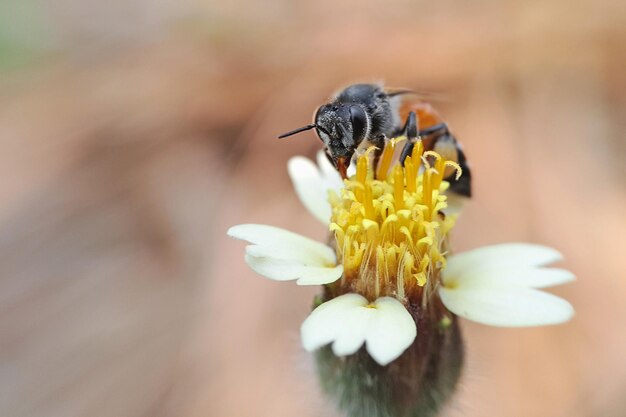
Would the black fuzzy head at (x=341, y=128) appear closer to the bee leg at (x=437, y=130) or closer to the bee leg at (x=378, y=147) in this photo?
the bee leg at (x=378, y=147)

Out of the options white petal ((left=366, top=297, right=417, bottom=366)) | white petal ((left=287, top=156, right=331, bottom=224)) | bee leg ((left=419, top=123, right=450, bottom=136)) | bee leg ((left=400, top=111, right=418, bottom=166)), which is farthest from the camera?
white petal ((left=287, top=156, right=331, bottom=224))

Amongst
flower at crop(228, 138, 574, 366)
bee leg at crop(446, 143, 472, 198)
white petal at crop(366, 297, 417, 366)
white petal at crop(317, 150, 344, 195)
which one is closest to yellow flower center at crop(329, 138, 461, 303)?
flower at crop(228, 138, 574, 366)

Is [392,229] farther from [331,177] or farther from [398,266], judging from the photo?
[331,177]

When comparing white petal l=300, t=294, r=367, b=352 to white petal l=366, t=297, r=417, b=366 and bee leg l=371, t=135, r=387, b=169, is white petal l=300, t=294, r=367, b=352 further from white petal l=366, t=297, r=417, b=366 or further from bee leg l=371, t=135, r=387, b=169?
bee leg l=371, t=135, r=387, b=169

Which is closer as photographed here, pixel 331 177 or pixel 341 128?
pixel 341 128

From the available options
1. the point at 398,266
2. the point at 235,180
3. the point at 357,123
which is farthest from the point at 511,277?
the point at 235,180

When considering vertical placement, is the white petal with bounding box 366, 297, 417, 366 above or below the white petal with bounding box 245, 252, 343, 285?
below

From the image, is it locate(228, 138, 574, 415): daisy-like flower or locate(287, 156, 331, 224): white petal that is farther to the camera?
locate(287, 156, 331, 224): white petal
